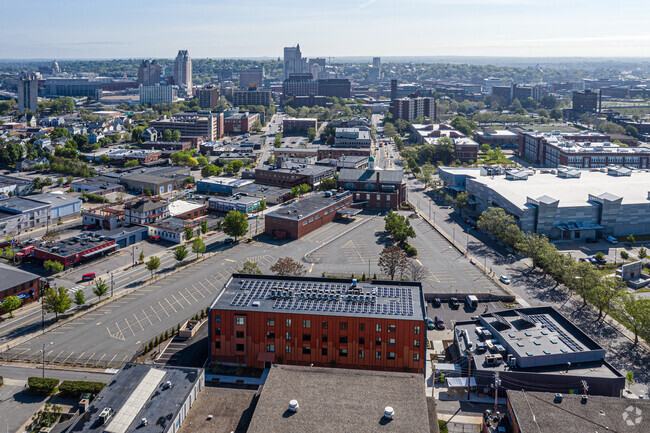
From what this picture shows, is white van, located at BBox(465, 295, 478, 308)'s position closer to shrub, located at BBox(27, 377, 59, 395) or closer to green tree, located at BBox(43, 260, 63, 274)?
shrub, located at BBox(27, 377, 59, 395)

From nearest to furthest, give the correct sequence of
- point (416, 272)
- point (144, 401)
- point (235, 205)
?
point (144, 401) → point (416, 272) → point (235, 205)

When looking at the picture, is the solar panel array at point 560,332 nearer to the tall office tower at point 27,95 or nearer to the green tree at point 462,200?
the green tree at point 462,200

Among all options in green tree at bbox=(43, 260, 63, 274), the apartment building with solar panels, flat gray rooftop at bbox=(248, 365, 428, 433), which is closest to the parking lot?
the apartment building with solar panels

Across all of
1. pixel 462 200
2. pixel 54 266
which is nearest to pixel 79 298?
pixel 54 266

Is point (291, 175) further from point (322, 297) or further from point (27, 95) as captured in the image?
point (27, 95)

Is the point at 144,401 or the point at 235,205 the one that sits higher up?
the point at 235,205

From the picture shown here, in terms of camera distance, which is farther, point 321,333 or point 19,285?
point 19,285
